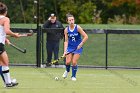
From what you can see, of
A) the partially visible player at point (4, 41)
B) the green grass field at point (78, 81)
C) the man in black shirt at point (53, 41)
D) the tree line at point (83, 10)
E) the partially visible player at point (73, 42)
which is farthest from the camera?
the tree line at point (83, 10)

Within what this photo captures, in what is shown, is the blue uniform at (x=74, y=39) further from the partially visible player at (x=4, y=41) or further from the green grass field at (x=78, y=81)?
the partially visible player at (x=4, y=41)

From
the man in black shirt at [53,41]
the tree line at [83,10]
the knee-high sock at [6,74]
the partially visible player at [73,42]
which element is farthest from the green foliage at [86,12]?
the knee-high sock at [6,74]

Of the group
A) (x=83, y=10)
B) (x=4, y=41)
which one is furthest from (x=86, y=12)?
(x=4, y=41)

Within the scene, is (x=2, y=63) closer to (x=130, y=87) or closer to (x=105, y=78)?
(x=130, y=87)

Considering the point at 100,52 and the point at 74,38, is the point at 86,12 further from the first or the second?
the point at 74,38

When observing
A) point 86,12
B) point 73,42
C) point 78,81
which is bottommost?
point 86,12

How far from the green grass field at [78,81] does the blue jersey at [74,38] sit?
96 cm

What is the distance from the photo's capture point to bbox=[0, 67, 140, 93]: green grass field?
1395 cm

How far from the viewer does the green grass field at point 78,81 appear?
13.9 m

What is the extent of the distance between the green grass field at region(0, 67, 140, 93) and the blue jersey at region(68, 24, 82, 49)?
961mm

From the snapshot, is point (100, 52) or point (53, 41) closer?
point (53, 41)

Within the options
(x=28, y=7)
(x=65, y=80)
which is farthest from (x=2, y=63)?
(x=28, y=7)

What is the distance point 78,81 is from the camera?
16.2m

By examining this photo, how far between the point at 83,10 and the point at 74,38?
85.8 ft
